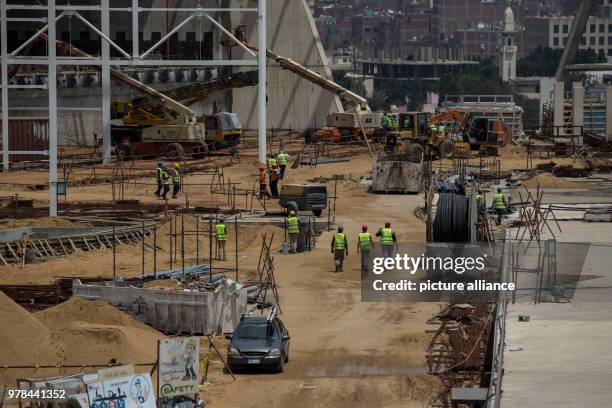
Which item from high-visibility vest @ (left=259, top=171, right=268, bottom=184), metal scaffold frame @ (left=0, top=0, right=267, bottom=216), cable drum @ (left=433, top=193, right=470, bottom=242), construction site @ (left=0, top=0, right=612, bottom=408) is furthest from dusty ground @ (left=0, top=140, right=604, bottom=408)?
metal scaffold frame @ (left=0, top=0, right=267, bottom=216)

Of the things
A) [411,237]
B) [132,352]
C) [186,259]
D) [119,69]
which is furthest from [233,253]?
[119,69]

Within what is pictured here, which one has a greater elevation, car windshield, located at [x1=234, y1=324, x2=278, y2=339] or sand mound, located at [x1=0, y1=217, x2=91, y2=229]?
sand mound, located at [x1=0, y1=217, x2=91, y2=229]

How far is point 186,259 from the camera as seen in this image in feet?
151

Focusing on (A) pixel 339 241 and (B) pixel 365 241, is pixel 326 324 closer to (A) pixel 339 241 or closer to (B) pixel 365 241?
(B) pixel 365 241

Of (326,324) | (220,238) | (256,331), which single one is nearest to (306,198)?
(220,238)

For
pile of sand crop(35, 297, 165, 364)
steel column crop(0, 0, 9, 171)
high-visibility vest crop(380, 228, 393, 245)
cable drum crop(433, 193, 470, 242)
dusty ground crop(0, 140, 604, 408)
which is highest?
steel column crop(0, 0, 9, 171)

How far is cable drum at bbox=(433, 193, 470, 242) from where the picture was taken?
4138 cm

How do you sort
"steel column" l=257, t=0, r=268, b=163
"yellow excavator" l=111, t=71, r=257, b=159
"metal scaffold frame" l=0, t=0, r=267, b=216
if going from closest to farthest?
"metal scaffold frame" l=0, t=0, r=267, b=216 < "steel column" l=257, t=0, r=268, b=163 < "yellow excavator" l=111, t=71, r=257, b=159

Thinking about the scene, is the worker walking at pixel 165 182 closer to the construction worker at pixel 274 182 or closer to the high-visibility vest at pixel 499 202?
the construction worker at pixel 274 182

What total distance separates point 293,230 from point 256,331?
1564 centimetres

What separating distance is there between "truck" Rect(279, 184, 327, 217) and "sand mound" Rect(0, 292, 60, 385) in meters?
24.2

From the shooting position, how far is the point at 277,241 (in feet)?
165

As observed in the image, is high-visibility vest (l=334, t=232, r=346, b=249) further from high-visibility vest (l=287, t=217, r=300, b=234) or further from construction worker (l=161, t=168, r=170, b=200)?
construction worker (l=161, t=168, r=170, b=200)

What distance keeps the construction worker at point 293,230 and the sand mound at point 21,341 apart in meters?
16.5
